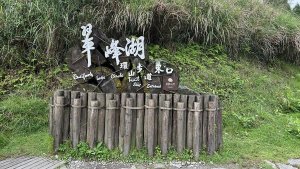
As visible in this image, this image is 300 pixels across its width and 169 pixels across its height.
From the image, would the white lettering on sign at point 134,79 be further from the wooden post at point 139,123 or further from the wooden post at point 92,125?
the wooden post at point 92,125

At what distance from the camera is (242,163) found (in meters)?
4.54

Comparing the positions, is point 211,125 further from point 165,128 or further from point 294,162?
point 294,162

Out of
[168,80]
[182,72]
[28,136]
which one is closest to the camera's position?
[168,80]

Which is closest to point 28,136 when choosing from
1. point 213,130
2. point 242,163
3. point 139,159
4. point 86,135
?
point 86,135

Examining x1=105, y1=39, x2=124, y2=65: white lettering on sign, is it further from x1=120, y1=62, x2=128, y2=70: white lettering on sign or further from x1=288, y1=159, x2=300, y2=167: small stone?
x1=288, y1=159, x2=300, y2=167: small stone

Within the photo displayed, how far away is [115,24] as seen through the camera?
275 inches

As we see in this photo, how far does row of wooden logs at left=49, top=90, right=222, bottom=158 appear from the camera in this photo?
4.56 meters

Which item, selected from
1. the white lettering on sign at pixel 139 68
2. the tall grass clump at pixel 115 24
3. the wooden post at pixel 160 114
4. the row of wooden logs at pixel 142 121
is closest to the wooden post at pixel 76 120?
the row of wooden logs at pixel 142 121

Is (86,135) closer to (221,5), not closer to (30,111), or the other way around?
(30,111)

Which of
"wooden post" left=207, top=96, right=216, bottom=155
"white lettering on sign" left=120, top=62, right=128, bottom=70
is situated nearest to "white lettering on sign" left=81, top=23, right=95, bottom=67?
"white lettering on sign" left=120, top=62, right=128, bottom=70

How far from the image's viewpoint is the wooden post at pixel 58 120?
→ 467 centimetres

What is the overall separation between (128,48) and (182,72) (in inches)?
94.3

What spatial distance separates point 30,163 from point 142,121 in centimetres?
148

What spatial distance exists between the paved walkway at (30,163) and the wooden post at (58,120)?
26 cm
